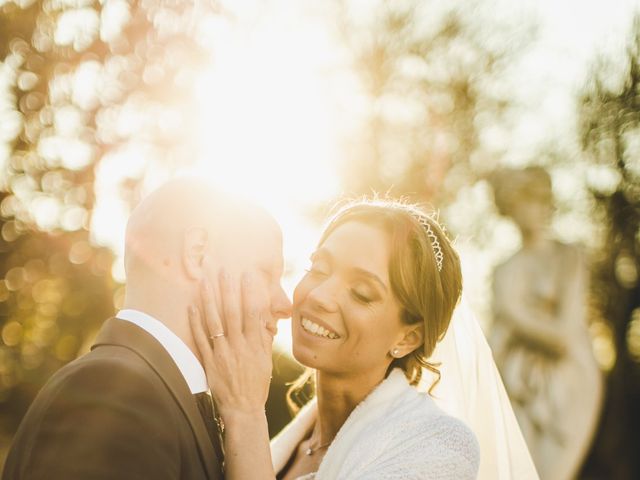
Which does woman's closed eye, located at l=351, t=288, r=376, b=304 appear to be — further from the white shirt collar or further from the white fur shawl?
the white shirt collar

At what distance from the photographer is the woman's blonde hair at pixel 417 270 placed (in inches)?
128

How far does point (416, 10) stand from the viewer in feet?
49.8

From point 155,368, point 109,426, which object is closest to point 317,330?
point 155,368

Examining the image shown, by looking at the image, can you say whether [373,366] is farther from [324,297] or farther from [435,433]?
[435,433]

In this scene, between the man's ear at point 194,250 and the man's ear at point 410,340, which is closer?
the man's ear at point 194,250

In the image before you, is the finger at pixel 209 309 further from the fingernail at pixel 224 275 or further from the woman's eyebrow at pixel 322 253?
the woman's eyebrow at pixel 322 253

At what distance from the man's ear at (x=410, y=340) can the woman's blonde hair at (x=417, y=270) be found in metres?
0.03

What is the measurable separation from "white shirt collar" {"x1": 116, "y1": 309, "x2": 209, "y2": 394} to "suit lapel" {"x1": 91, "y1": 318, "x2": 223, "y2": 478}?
0.13ft

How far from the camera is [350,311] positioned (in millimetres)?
3209

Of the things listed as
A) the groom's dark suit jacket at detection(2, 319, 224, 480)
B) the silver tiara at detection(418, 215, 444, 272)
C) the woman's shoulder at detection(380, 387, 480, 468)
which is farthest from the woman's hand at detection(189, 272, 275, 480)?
the silver tiara at detection(418, 215, 444, 272)

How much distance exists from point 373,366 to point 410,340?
0.22 metres

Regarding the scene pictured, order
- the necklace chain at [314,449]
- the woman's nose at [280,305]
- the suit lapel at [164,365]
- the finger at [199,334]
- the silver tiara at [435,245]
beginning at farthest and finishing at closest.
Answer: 1. the necklace chain at [314,449]
2. the silver tiara at [435,245]
3. the woman's nose at [280,305]
4. the finger at [199,334]
5. the suit lapel at [164,365]

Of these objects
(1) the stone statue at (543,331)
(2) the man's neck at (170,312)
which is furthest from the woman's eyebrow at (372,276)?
(1) the stone statue at (543,331)

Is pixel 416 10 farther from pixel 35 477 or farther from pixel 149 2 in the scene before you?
pixel 35 477
